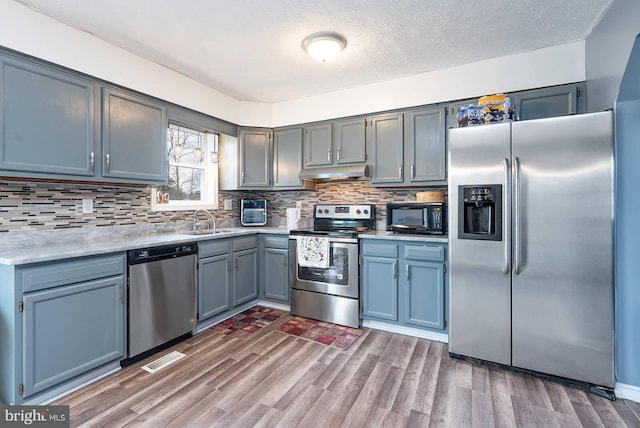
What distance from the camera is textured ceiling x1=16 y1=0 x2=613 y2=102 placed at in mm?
1994

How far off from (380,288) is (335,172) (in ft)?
4.41

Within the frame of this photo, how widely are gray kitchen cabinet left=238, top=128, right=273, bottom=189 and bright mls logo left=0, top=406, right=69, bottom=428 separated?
2568 mm

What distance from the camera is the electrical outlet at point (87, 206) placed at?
248 centimetres

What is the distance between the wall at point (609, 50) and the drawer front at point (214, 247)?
3202 millimetres

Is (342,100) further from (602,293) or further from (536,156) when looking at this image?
(602,293)

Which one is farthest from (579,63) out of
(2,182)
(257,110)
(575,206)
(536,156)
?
(2,182)

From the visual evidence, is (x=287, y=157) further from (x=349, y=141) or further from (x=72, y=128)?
(x=72, y=128)

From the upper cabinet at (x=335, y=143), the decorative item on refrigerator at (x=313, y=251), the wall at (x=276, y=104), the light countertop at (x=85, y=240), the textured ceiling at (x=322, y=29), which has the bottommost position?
the decorative item on refrigerator at (x=313, y=251)

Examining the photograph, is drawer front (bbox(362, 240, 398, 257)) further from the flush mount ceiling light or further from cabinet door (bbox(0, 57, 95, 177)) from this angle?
cabinet door (bbox(0, 57, 95, 177))

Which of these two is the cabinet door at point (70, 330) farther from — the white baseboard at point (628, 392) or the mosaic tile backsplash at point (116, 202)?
the white baseboard at point (628, 392)

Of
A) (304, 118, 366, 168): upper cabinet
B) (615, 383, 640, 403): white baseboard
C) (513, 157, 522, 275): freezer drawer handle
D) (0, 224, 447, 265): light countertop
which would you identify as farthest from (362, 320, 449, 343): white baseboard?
(304, 118, 366, 168): upper cabinet

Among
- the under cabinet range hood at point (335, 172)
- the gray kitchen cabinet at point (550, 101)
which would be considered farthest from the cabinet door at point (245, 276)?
the gray kitchen cabinet at point (550, 101)

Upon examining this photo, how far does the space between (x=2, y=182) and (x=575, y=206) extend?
382 cm

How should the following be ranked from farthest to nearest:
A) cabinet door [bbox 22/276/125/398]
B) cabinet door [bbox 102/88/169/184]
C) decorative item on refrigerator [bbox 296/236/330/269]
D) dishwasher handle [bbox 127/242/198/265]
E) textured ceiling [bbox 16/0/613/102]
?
decorative item on refrigerator [bbox 296/236/330/269] → cabinet door [bbox 102/88/169/184] → dishwasher handle [bbox 127/242/198/265] → textured ceiling [bbox 16/0/613/102] → cabinet door [bbox 22/276/125/398]
